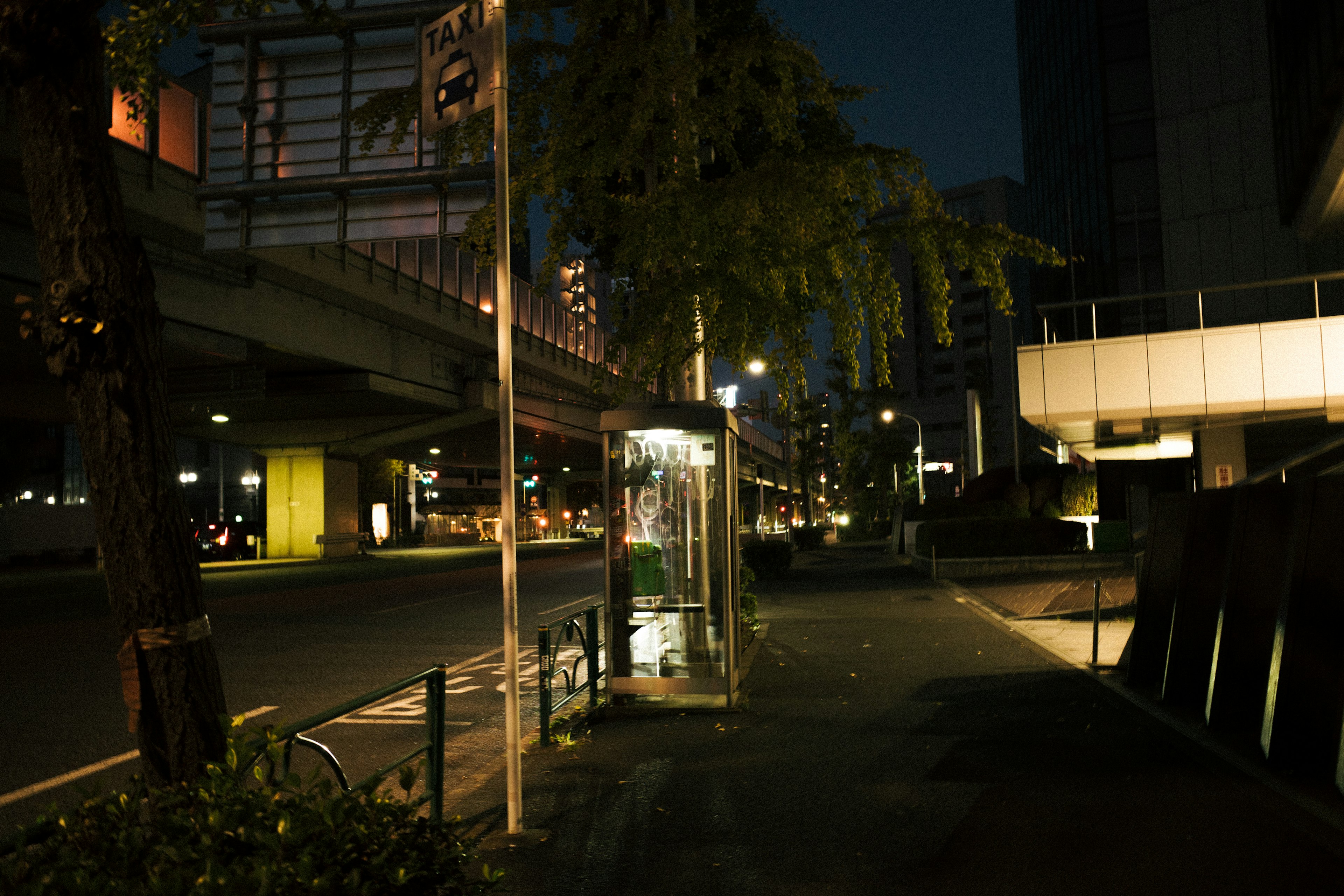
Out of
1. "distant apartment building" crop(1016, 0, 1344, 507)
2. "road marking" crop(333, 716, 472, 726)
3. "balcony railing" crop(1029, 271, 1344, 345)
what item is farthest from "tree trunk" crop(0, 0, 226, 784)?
"balcony railing" crop(1029, 271, 1344, 345)

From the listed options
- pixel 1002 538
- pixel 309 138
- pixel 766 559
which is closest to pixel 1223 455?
pixel 1002 538

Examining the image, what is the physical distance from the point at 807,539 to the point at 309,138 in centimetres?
3745

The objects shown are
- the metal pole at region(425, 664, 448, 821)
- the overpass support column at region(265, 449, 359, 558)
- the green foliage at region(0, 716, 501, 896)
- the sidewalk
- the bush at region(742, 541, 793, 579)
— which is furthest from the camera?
the overpass support column at region(265, 449, 359, 558)

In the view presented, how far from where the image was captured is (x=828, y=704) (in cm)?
967

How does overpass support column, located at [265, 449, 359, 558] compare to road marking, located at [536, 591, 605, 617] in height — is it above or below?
above

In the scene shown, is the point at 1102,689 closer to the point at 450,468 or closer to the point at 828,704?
the point at 828,704

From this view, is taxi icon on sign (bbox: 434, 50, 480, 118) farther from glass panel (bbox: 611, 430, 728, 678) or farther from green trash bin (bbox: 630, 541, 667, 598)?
green trash bin (bbox: 630, 541, 667, 598)

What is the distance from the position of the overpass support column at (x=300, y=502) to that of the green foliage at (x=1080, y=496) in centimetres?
3156

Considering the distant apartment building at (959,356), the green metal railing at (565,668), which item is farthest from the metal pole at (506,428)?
the distant apartment building at (959,356)

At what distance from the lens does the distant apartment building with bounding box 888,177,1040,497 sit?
9756cm

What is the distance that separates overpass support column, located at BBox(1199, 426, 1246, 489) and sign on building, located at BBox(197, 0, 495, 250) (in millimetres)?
23807

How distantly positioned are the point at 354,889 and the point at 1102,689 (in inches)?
356

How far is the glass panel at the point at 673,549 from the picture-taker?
31.6 ft

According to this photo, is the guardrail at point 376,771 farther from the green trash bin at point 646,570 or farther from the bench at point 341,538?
the bench at point 341,538
